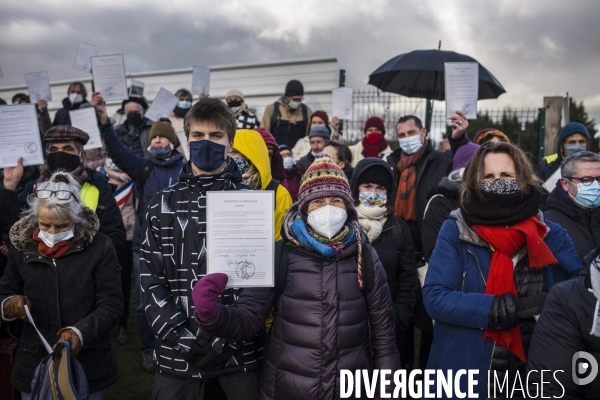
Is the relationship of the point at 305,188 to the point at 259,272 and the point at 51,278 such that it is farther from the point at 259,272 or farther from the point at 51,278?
the point at 51,278

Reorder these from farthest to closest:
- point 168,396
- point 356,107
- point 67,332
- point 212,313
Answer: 1. point 356,107
2. point 67,332
3. point 168,396
4. point 212,313

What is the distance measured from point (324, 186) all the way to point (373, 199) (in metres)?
1.18

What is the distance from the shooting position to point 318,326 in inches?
109

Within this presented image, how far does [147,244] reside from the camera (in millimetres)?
2855

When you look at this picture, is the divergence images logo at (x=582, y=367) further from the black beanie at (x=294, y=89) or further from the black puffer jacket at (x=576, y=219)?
the black beanie at (x=294, y=89)

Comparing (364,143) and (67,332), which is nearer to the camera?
(67,332)

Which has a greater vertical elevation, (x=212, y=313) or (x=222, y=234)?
(x=222, y=234)

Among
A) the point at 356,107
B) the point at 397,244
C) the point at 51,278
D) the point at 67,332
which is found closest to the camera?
the point at 67,332

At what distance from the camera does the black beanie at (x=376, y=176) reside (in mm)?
4133

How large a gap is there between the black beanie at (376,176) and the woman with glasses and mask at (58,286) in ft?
6.72

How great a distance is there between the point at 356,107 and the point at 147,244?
25.9 ft

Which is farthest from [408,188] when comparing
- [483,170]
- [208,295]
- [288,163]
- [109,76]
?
[109,76]

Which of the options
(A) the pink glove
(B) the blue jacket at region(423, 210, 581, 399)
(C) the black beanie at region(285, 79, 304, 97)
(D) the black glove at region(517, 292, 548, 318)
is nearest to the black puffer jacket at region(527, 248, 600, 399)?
(D) the black glove at region(517, 292, 548, 318)

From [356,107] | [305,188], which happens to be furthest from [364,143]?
[305,188]
